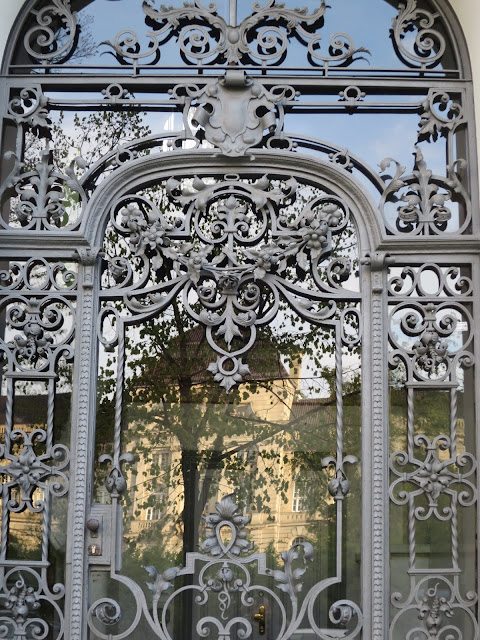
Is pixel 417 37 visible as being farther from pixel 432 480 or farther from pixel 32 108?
pixel 432 480

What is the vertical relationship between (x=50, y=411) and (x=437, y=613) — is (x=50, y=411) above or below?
above

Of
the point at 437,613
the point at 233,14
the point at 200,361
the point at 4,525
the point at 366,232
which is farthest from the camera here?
the point at 233,14

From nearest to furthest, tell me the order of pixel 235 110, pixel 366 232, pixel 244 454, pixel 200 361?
pixel 244 454 < pixel 200 361 < pixel 366 232 < pixel 235 110

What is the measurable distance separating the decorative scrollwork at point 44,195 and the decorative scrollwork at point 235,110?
737mm

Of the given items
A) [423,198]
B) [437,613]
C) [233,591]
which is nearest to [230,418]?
[233,591]

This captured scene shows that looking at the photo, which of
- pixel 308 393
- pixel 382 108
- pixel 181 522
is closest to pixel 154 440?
pixel 181 522

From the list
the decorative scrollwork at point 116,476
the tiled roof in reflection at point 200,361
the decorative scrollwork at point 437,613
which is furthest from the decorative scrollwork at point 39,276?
Answer: the decorative scrollwork at point 437,613

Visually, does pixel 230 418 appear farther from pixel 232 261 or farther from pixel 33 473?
pixel 33 473

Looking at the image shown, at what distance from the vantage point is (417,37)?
5.83m

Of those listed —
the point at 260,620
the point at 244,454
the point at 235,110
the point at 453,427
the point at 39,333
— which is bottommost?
the point at 260,620

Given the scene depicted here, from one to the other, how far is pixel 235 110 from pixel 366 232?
1.05 m

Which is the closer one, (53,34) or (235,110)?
(235,110)

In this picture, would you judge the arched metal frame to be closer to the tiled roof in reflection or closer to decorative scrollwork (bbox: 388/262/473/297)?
decorative scrollwork (bbox: 388/262/473/297)

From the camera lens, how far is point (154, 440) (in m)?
5.28
